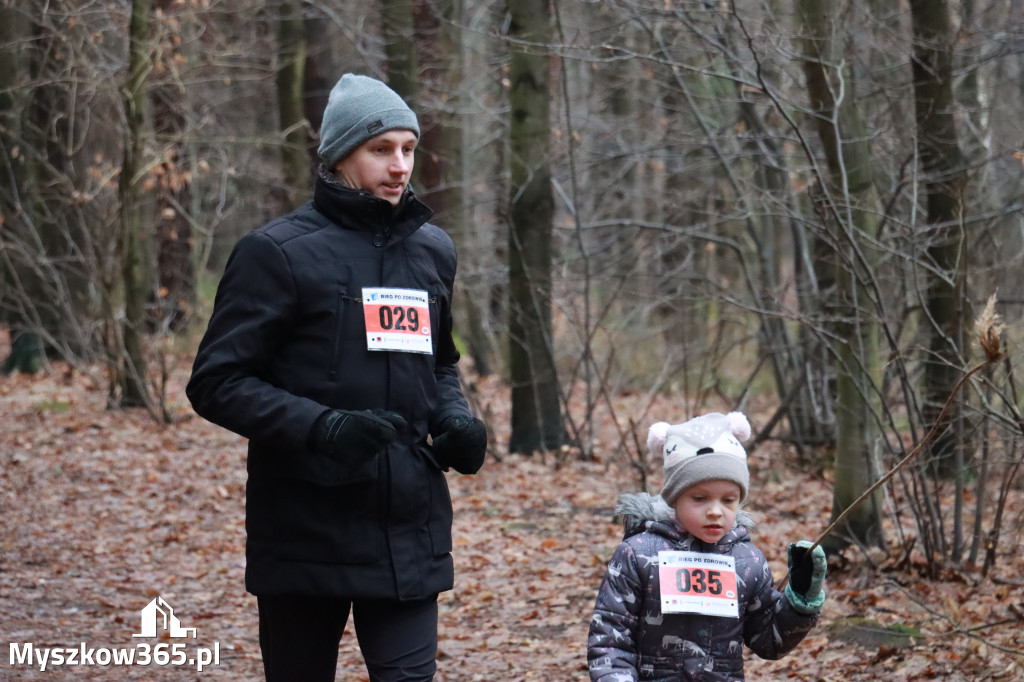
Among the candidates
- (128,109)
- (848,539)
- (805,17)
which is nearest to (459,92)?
(128,109)

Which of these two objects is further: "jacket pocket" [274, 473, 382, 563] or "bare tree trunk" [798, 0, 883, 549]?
"bare tree trunk" [798, 0, 883, 549]

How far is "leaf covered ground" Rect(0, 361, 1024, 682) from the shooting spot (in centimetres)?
551

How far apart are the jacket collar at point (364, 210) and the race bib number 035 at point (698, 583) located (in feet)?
3.75

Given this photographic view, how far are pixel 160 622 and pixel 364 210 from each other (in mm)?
4142

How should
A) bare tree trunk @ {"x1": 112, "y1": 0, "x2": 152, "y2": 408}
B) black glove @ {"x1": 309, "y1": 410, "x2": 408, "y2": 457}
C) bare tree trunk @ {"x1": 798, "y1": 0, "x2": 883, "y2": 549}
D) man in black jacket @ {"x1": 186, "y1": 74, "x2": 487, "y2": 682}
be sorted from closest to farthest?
black glove @ {"x1": 309, "y1": 410, "x2": 408, "y2": 457} < man in black jacket @ {"x1": 186, "y1": 74, "x2": 487, "y2": 682} < bare tree trunk @ {"x1": 798, "y1": 0, "x2": 883, "y2": 549} < bare tree trunk @ {"x1": 112, "y1": 0, "x2": 152, "y2": 408}

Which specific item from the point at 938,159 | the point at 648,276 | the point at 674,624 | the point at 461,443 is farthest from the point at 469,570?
the point at 461,443

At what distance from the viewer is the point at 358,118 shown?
10.2 feet

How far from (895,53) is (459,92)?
6013mm

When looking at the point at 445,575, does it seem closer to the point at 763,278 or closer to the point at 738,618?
the point at 738,618

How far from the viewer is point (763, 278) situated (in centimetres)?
1097

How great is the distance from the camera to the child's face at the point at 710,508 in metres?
3.17

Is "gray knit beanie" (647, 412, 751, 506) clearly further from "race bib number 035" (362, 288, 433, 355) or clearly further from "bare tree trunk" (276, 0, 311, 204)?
"bare tree trunk" (276, 0, 311, 204)

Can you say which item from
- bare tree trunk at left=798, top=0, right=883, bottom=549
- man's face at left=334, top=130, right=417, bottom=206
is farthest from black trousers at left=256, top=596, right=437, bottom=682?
bare tree trunk at left=798, top=0, right=883, bottom=549

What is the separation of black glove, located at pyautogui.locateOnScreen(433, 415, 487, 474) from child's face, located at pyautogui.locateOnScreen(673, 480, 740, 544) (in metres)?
0.59
